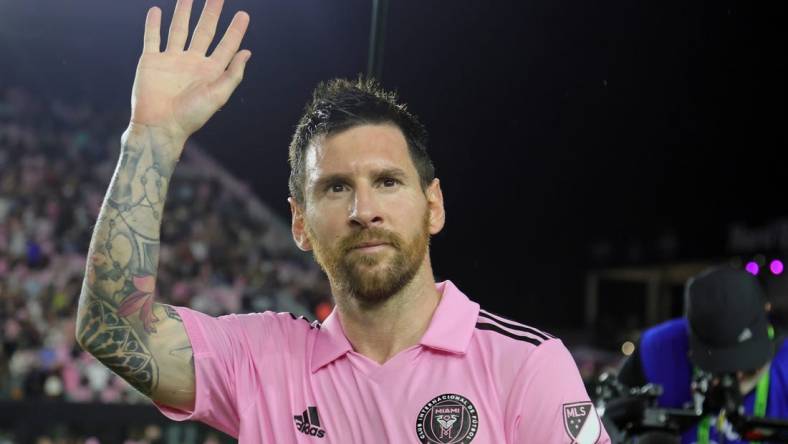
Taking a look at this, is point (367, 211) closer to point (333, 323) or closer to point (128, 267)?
point (333, 323)

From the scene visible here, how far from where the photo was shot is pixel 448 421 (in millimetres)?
1774

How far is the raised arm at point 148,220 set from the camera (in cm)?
172

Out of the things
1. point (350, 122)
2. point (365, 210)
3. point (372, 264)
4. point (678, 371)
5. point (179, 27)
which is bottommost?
point (678, 371)

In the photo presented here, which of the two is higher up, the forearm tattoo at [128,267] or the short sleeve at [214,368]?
the forearm tattoo at [128,267]

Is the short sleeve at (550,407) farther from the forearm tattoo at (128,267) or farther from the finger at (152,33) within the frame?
the finger at (152,33)

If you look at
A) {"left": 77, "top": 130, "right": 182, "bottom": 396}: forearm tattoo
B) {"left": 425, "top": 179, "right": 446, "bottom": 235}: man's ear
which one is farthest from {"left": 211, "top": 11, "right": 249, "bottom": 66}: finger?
{"left": 425, "top": 179, "right": 446, "bottom": 235}: man's ear

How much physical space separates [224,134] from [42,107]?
2376mm

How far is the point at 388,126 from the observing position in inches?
79.4

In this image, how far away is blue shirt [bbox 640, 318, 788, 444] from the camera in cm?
336

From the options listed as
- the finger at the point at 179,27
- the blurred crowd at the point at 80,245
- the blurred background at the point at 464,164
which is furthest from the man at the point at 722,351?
the blurred crowd at the point at 80,245

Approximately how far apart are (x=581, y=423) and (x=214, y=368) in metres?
0.73

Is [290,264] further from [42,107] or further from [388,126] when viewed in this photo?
[388,126]

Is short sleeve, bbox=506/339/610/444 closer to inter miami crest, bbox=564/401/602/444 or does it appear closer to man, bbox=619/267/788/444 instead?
inter miami crest, bbox=564/401/602/444

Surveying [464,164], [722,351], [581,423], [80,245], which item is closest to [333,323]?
[581,423]
